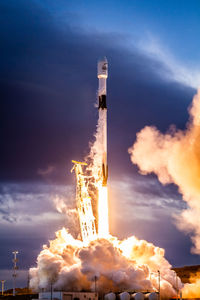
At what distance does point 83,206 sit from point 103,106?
20794 millimetres

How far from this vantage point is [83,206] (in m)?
111

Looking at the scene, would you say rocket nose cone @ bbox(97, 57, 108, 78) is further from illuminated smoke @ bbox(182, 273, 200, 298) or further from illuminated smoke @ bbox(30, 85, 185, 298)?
illuminated smoke @ bbox(182, 273, 200, 298)

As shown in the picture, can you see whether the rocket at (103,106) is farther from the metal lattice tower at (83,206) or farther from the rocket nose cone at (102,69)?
the metal lattice tower at (83,206)

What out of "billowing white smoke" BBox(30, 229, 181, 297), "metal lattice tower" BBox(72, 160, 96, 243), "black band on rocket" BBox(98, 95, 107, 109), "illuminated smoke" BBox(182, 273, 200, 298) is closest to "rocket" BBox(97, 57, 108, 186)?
"black band on rocket" BBox(98, 95, 107, 109)

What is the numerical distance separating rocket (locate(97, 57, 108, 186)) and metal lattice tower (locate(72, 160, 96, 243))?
22.1 ft

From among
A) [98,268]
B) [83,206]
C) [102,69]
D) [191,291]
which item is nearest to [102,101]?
[102,69]

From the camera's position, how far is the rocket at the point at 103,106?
341 feet

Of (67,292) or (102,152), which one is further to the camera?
(102,152)

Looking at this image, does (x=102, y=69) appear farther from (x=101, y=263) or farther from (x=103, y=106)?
(x=101, y=263)

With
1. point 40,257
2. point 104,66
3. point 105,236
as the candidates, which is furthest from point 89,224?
point 104,66

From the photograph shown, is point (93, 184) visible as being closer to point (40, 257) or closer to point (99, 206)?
point (99, 206)

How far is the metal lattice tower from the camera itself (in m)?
110

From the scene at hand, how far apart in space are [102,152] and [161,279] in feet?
89.2

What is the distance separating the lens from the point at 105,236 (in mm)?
107875
